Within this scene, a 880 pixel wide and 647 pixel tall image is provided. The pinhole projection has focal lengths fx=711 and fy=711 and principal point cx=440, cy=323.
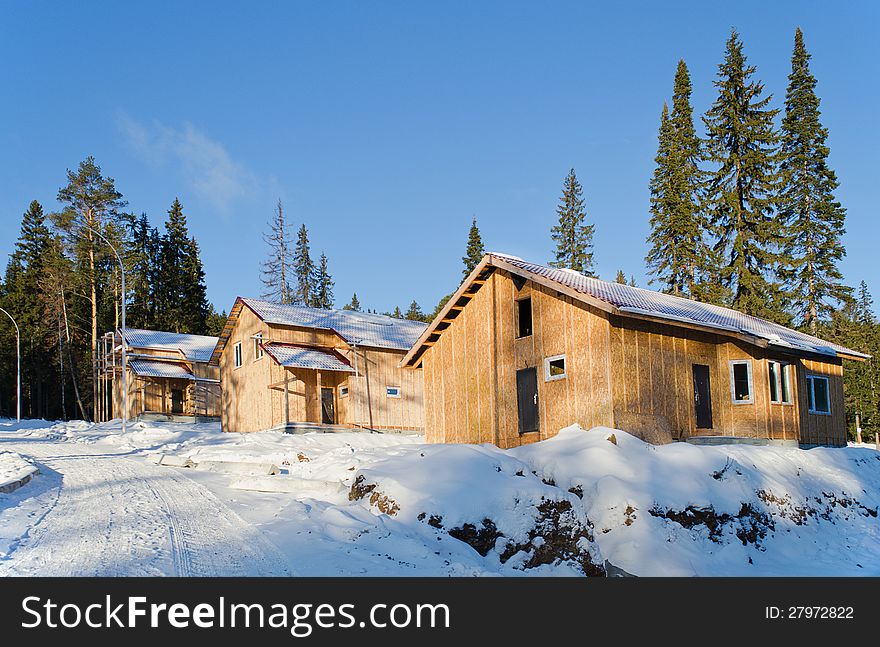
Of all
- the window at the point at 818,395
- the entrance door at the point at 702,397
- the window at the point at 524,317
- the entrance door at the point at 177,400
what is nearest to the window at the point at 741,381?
the entrance door at the point at 702,397

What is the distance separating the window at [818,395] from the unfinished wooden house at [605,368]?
2.7 inches

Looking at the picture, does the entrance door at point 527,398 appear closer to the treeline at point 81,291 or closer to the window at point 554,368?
the window at point 554,368

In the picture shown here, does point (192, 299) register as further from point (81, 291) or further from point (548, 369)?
point (548, 369)

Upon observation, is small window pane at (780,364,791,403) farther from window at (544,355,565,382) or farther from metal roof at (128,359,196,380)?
metal roof at (128,359,196,380)

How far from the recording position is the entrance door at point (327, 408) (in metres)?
33.3

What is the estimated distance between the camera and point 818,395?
23328mm

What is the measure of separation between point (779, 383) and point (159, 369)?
3664 centimetres

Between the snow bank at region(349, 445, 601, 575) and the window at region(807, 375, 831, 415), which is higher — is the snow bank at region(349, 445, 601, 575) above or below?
below

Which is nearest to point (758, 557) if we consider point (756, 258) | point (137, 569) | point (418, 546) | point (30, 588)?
point (418, 546)

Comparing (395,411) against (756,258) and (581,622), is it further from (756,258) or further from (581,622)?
(581,622)

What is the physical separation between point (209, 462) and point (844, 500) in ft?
53.3

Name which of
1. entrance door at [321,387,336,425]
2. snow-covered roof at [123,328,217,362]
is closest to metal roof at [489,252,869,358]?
entrance door at [321,387,336,425]

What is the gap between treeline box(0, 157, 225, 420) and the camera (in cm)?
5328

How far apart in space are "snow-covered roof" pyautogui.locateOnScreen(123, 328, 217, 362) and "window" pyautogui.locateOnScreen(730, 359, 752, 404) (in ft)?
116
